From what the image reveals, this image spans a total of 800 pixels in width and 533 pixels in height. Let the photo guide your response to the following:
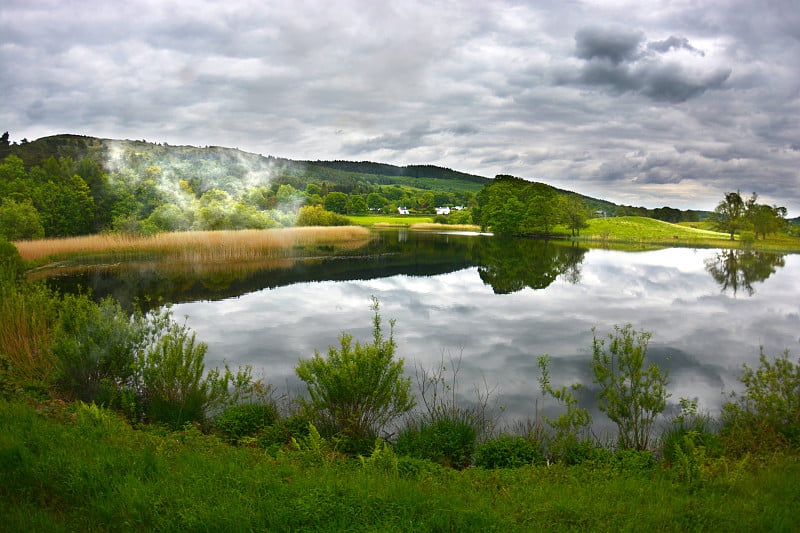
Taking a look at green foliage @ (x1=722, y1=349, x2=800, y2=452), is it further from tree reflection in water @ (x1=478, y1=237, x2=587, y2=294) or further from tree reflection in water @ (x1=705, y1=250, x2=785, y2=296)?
tree reflection in water @ (x1=705, y1=250, x2=785, y2=296)

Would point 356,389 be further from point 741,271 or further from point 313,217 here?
point 313,217

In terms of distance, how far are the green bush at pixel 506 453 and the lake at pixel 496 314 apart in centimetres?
163

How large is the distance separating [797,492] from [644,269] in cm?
3343

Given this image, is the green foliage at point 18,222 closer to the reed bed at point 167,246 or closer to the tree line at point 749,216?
the reed bed at point 167,246

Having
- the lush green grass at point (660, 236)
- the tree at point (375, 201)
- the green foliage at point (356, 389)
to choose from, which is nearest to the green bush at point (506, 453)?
the green foliage at point (356, 389)

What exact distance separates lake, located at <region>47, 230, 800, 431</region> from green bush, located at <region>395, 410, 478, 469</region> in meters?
1.51

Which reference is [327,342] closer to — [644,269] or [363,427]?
[363,427]

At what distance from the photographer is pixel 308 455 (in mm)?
5820

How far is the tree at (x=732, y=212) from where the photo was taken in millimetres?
76688

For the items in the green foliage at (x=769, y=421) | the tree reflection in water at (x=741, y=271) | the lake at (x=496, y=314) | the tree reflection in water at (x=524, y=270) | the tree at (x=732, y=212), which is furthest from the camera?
the tree at (x=732, y=212)

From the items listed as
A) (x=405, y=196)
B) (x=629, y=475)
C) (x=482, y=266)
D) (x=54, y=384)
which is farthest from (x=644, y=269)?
(x=405, y=196)

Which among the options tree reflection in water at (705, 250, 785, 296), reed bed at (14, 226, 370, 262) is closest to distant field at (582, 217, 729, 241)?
tree reflection in water at (705, 250, 785, 296)

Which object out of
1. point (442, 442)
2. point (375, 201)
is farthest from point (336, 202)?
point (442, 442)

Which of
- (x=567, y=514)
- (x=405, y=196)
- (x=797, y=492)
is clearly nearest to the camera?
(x=567, y=514)
